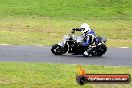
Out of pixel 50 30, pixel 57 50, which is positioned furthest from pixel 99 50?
pixel 50 30

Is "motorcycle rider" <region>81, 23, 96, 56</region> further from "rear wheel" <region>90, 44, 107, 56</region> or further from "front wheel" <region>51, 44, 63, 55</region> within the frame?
"front wheel" <region>51, 44, 63, 55</region>

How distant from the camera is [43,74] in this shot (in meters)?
15.1

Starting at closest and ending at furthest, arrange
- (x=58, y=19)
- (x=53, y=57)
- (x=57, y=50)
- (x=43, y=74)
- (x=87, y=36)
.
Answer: (x=43, y=74) < (x=53, y=57) < (x=57, y=50) < (x=87, y=36) < (x=58, y=19)

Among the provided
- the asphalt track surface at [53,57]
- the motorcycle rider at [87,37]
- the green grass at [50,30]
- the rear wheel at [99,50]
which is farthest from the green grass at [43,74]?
the green grass at [50,30]

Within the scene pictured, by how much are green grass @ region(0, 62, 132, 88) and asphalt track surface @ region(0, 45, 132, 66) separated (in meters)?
1.26

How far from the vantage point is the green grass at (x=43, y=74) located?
1341cm

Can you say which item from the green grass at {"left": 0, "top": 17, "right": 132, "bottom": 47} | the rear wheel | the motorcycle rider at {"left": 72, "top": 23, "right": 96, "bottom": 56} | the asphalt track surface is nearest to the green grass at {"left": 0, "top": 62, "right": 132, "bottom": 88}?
the asphalt track surface

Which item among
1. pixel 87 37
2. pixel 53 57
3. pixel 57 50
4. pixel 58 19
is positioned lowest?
pixel 58 19

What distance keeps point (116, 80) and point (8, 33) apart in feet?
67.9

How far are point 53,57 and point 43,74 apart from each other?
15.6ft

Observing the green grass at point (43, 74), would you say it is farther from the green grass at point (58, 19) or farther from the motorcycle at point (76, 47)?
the green grass at point (58, 19)

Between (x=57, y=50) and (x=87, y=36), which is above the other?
(x=87, y=36)

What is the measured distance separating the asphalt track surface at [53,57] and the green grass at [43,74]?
1259 millimetres

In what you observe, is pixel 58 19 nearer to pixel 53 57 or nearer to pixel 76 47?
pixel 76 47
